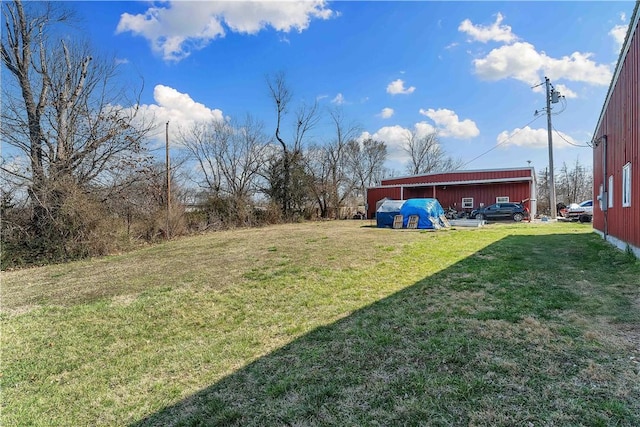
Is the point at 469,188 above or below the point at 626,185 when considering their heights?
above

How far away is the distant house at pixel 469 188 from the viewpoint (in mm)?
22344

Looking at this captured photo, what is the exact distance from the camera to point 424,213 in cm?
1614

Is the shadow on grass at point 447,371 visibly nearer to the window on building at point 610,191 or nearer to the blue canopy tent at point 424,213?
the window on building at point 610,191

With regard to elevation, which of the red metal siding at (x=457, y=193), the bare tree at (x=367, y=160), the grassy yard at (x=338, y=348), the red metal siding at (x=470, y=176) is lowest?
the grassy yard at (x=338, y=348)

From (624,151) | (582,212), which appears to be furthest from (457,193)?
(624,151)

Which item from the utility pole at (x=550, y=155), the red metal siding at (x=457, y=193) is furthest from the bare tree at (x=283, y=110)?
the utility pole at (x=550, y=155)

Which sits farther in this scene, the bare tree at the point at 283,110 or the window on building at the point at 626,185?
the bare tree at the point at 283,110

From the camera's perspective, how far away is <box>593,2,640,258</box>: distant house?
605 centimetres

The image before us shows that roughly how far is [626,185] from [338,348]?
7.39 meters

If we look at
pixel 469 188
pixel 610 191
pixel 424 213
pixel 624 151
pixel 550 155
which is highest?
pixel 550 155

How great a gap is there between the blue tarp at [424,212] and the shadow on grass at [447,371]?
1158 centimetres

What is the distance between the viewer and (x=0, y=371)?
3342 mm

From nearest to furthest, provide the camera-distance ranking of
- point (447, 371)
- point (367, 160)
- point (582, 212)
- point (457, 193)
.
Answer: point (447, 371) → point (582, 212) → point (457, 193) → point (367, 160)

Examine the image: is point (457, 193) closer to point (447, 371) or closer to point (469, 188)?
point (469, 188)
